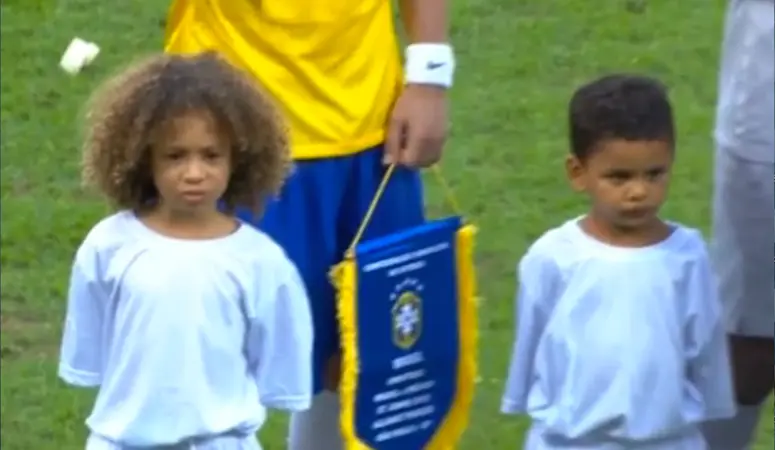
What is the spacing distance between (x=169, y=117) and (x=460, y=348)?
0.93m

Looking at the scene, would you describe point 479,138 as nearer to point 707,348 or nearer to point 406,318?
point 406,318

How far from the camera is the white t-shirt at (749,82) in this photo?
3.82 metres

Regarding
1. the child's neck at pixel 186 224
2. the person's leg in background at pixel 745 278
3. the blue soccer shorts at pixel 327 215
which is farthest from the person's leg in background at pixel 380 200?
the person's leg in background at pixel 745 278

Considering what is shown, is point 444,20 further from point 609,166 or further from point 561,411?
point 561,411

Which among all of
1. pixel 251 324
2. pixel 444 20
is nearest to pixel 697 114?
pixel 444 20

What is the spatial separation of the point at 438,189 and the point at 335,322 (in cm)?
308

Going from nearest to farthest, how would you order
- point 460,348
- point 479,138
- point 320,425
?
point 460,348
point 320,425
point 479,138

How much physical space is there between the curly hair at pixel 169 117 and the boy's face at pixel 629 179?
23.0 inches

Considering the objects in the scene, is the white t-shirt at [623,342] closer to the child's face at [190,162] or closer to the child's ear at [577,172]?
the child's ear at [577,172]

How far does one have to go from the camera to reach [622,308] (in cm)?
374

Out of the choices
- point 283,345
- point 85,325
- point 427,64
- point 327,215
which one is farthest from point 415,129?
point 85,325

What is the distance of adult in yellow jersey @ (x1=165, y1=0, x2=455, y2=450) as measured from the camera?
3990 mm

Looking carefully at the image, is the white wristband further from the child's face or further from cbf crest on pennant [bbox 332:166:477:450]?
the child's face

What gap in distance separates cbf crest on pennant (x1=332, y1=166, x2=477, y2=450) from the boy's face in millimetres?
462
